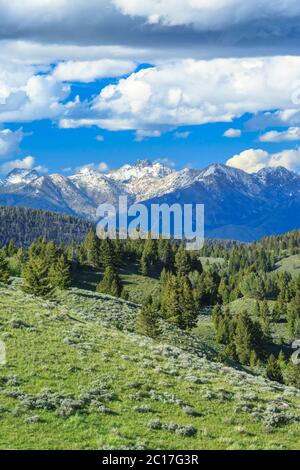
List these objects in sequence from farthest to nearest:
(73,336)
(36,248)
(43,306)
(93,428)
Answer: (36,248)
(43,306)
(73,336)
(93,428)

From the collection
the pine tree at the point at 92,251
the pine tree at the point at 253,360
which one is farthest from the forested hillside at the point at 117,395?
the pine tree at the point at 92,251

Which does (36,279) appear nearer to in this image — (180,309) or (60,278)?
(60,278)

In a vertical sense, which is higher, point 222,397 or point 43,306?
point 43,306

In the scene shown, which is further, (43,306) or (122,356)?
(43,306)

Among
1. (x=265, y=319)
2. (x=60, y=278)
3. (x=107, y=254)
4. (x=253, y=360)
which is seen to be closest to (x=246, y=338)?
(x=253, y=360)

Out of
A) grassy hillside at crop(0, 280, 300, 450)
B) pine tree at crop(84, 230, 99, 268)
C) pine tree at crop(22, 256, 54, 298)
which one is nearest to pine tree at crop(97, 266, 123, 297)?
pine tree at crop(84, 230, 99, 268)

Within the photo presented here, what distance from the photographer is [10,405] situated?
24.5 meters

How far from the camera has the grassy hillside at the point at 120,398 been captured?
22391mm

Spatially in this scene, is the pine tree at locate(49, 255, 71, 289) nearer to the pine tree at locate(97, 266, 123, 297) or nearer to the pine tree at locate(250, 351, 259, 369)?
the pine tree at locate(97, 266, 123, 297)

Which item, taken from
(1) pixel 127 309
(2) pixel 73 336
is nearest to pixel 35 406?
(2) pixel 73 336

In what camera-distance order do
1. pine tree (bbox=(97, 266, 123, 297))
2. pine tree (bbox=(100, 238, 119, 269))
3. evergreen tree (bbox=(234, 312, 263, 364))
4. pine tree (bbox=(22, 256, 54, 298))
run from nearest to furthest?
pine tree (bbox=(22, 256, 54, 298)) → evergreen tree (bbox=(234, 312, 263, 364)) → pine tree (bbox=(97, 266, 123, 297)) → pine tree (bbox=(100, 238, 119, 269))

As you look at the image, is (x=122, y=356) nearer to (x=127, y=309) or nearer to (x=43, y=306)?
(x=43, y=306)

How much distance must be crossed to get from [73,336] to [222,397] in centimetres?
1227

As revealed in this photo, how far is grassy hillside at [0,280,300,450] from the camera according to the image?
22391 millimetres
